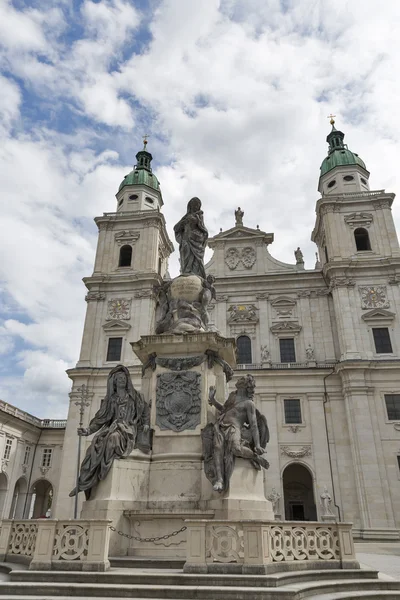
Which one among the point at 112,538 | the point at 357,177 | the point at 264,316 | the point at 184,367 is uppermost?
the point at 357,177

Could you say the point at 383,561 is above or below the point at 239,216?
below

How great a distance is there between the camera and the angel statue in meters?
7.83

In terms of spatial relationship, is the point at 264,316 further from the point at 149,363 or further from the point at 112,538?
the point at 112,538

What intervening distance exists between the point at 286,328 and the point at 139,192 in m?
19.0

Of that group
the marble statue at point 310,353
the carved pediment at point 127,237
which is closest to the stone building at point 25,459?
the carved pediment at point 127,237

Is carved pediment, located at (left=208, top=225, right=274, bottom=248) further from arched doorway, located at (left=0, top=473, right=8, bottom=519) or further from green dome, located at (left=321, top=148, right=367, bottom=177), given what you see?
arched doorway, located at (left=0, top=473, right=8, bottom=519)

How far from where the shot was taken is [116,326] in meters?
33.1

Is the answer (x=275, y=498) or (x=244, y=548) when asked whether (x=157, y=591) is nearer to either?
(x=244, y=548)

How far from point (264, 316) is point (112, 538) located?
26094mm

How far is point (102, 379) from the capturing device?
3102cm

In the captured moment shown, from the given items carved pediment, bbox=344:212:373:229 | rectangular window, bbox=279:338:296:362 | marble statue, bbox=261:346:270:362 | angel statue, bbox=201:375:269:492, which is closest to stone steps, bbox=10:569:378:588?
angel statue, bbox=201:375:269:492

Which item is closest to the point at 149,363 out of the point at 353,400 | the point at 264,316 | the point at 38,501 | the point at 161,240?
the point at 353,400

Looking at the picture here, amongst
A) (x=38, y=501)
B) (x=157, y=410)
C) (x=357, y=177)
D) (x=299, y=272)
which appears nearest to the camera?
(x=157, y=410)

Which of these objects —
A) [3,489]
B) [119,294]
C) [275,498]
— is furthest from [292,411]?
[3,489]
